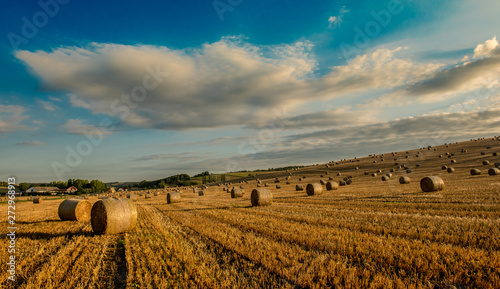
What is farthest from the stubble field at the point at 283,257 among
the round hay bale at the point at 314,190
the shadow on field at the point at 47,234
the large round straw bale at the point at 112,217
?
the round hay bale at the point at 314,190

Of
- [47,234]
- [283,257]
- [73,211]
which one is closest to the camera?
[283,257]

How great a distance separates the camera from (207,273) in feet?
19.0

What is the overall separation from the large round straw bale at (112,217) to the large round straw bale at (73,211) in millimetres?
6136

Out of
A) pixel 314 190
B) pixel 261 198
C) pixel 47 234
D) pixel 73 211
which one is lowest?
pixel 314 190

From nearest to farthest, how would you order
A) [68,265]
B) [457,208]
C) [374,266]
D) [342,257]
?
1. [374,266]
2. [342,257]
3. [68,265]
4. [457,208]

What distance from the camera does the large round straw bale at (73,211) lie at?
1625 cm

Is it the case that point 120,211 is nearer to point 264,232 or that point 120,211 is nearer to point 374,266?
point 264,232

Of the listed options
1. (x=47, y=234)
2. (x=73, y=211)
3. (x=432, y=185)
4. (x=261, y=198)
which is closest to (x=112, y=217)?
(x=47, y=234)

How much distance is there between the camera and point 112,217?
11.2m

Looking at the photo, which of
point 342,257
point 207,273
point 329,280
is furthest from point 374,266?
point 207,273

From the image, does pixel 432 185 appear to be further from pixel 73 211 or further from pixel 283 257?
pixel 73 211

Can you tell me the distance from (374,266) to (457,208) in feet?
32.7

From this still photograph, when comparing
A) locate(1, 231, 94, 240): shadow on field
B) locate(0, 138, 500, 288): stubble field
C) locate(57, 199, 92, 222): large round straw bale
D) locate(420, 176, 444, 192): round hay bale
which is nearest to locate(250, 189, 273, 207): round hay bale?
locate(0, 138, 500, 288): stubble field

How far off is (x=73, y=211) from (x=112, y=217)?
285 inches
